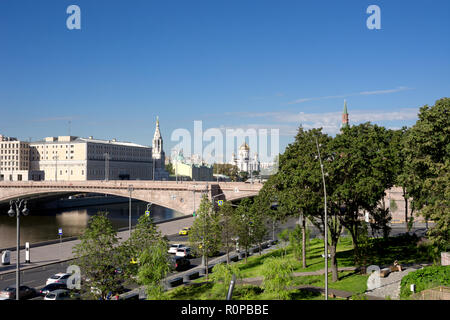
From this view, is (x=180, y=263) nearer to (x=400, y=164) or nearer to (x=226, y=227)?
(x=226, y=227)

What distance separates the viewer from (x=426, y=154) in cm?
3177

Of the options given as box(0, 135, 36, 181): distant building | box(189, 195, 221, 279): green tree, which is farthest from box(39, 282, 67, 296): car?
box(0, 135, 36, 181): distant building

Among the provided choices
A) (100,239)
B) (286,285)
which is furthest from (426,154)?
(100,239)

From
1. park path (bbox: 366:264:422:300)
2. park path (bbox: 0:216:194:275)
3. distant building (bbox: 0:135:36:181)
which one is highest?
distant building (bbox: 0:135:36:181)

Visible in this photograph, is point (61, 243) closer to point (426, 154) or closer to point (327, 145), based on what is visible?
point (327, 145)

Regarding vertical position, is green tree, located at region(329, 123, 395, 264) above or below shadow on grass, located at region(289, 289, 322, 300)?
above

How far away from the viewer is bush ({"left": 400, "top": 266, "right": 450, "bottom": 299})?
22.9 m

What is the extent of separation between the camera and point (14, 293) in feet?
91.5

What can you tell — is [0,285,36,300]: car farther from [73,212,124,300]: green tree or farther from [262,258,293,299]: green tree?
[262,258,293,299]: green tree

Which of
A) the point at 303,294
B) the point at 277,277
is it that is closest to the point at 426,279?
the point at 303,294

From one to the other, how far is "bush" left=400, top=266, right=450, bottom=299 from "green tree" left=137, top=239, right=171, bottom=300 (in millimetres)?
13527

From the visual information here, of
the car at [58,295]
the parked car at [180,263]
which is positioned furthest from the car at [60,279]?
the parked car at [180,263]

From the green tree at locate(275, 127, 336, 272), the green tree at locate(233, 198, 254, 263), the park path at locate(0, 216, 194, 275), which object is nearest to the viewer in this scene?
the green tree at locate(275, 127, 336, 272)
